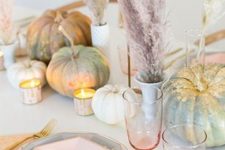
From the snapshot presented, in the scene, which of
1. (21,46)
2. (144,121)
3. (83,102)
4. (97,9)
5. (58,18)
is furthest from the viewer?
(21,46)

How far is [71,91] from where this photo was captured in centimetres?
124

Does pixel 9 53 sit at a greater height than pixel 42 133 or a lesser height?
greater

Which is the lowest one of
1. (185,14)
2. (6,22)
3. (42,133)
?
(42,133)

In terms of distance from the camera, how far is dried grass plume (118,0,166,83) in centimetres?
93

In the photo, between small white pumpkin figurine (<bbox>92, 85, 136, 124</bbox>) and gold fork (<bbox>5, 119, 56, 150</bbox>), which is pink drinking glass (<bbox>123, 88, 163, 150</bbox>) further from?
gold fork (<bbox>5, 119, 56, 150</bbox>)

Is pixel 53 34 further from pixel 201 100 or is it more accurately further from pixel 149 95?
pixel 201 100

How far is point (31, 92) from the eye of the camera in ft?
4.12

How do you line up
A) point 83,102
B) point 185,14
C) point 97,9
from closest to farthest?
Result: point 83,102 < point 97,9 < point 185,14

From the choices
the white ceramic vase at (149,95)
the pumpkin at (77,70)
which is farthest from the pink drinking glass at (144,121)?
the pumpkin at (77,70)

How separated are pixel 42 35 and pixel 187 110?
0.61 meters

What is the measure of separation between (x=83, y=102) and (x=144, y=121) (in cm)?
20

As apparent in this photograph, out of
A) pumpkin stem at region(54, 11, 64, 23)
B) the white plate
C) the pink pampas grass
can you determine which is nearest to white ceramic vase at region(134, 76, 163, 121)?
the white plate

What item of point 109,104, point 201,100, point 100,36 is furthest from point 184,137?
point 100,36

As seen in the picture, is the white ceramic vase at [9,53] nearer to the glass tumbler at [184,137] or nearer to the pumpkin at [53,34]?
the pumpkin at [53,34]
